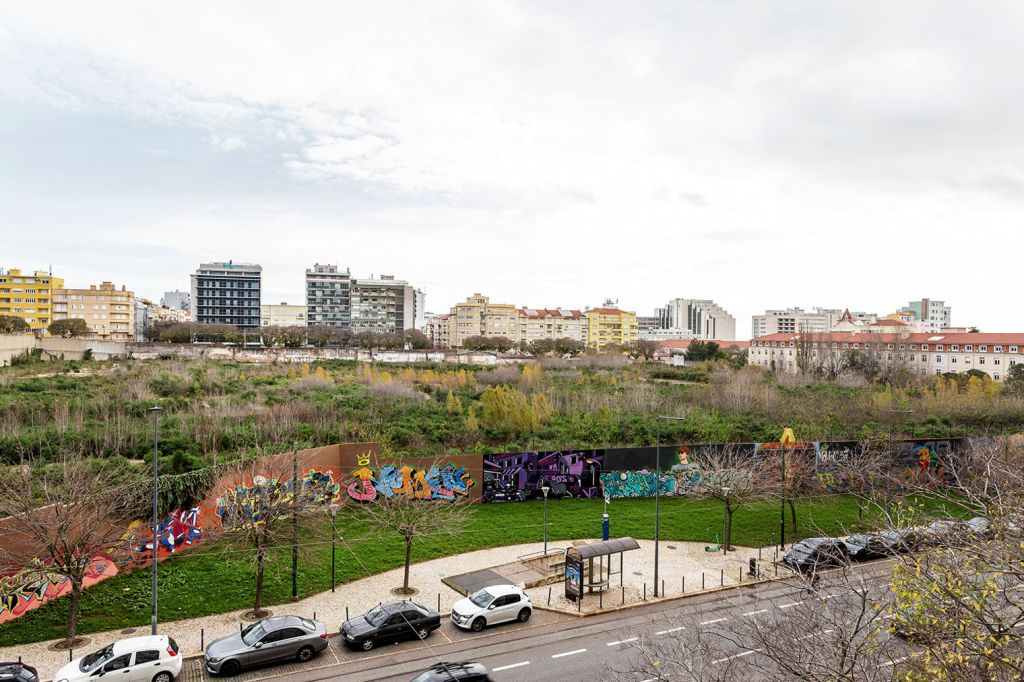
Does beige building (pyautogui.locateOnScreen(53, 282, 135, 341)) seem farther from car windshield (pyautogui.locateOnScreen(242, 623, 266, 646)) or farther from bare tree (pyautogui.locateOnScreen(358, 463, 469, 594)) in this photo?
car windshield (pyautogui.locateOnScreen(242, 623, 266, 646))

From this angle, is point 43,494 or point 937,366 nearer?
point 43,494

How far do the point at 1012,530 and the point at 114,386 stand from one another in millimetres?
45901

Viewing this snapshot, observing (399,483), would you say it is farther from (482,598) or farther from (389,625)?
(389,625)

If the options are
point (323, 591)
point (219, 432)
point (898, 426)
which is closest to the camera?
point (323, 591)

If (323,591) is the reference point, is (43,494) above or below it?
above

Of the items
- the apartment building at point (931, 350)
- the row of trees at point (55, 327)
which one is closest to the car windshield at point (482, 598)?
the apartment building at point (931, 350)

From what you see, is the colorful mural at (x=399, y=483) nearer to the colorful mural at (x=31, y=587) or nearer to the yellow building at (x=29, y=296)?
the colorful mural at (x=31, y=587)

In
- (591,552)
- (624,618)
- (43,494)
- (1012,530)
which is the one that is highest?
(1012,530)

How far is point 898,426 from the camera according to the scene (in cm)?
A: 4728

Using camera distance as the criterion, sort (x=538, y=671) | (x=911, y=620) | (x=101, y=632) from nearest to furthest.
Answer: (x=911, y=620)
(x=538, y=671)
(x=101, y=632)

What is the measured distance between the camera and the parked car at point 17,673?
551 inches

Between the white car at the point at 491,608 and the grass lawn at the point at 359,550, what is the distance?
543 centimetres

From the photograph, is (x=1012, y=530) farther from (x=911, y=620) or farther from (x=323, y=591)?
(x=323, y=591)

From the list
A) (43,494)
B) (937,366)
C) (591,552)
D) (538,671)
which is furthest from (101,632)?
(937,366)
